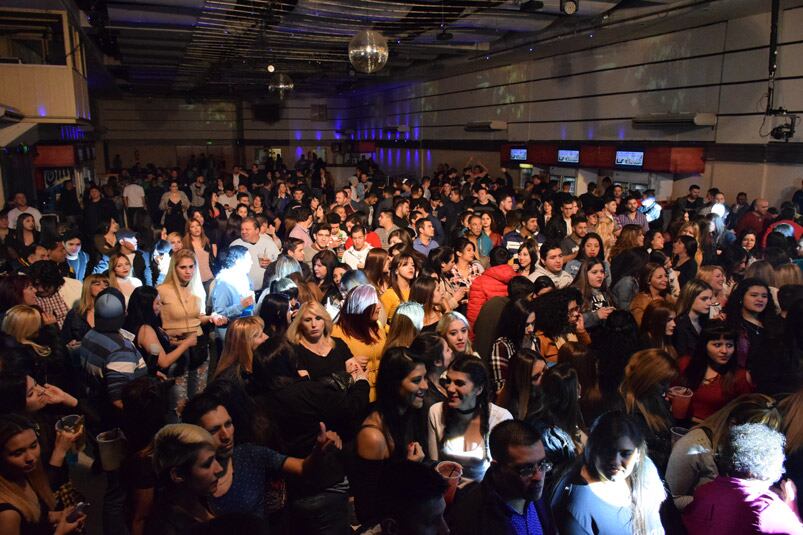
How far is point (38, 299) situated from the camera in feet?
15.3

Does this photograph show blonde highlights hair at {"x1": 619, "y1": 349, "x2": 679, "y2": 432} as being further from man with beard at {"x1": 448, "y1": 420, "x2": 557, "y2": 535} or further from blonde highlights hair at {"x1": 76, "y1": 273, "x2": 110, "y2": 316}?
blonde highlights hair at {"x1": 76, "y1": 273, "x2": 110, "y2": 316}

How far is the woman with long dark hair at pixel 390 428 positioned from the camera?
2.61 meters

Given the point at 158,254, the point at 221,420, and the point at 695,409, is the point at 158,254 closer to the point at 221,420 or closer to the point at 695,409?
the point at 221,420

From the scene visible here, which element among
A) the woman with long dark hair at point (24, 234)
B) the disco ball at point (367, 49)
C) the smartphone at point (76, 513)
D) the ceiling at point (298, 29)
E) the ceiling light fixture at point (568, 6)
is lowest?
the smartphone at point (76, 513)

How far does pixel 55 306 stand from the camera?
188 inches

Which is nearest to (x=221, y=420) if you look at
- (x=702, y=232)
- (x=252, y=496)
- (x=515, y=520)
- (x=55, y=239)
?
(x=252, y=496)

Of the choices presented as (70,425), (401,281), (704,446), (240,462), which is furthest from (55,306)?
(704,446)

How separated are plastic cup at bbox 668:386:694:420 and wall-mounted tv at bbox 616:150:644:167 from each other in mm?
9347

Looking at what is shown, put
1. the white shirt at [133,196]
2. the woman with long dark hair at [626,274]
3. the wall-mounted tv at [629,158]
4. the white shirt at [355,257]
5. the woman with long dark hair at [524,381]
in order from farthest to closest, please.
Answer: the white shirt at [133,196]
the wall-mounted tv at [629,158]
the white shirt at [355,257]
the woman with long dark hair at [626,274]
the woman with long dark hair at [524,381]

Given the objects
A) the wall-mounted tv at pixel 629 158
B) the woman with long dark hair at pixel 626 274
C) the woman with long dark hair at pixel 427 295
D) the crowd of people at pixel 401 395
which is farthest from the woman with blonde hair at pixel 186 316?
the wall-mounted tv at pixel 629 158

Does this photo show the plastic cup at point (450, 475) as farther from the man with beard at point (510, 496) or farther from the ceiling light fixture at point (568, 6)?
the ceiling light fixture at point (568, 6)

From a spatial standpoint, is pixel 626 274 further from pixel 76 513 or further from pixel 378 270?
pixel 76 513

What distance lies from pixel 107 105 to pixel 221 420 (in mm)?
32179

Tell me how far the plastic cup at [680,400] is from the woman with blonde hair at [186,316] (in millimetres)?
3340
